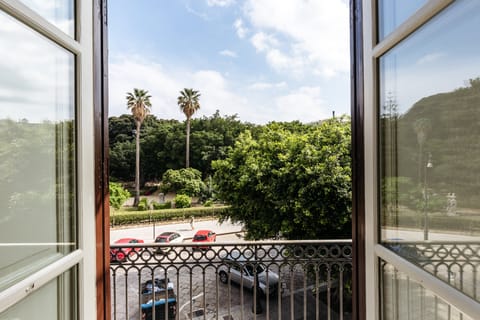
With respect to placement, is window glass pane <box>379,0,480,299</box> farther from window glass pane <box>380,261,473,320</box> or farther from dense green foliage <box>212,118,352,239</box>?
dense green foliage <box>212,118,352,239</box>

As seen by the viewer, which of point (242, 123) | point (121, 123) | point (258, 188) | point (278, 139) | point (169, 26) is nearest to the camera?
point (258, 188)

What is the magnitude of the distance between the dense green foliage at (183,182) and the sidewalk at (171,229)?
1.68 m

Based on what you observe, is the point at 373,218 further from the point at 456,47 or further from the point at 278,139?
the point at 278,139

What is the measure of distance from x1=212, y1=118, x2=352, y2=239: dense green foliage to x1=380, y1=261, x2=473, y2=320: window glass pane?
12.2ft

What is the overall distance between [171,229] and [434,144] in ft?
33.8

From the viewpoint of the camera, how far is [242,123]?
14.5 m

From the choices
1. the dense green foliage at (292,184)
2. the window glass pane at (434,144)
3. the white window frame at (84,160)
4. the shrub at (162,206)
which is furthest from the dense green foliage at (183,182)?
the window glass pane at (434,144)

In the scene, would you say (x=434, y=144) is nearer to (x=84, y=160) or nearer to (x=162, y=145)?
(x=84, y=160)

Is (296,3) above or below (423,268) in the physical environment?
above

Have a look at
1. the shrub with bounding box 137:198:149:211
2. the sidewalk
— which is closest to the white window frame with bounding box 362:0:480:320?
the sidewalk

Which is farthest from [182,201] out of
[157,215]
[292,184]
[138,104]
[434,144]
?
[434,144]

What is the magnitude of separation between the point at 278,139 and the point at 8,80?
5.35 meters

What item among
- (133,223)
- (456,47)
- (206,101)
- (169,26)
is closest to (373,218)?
(456,47)

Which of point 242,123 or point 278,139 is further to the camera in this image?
point 242,123
